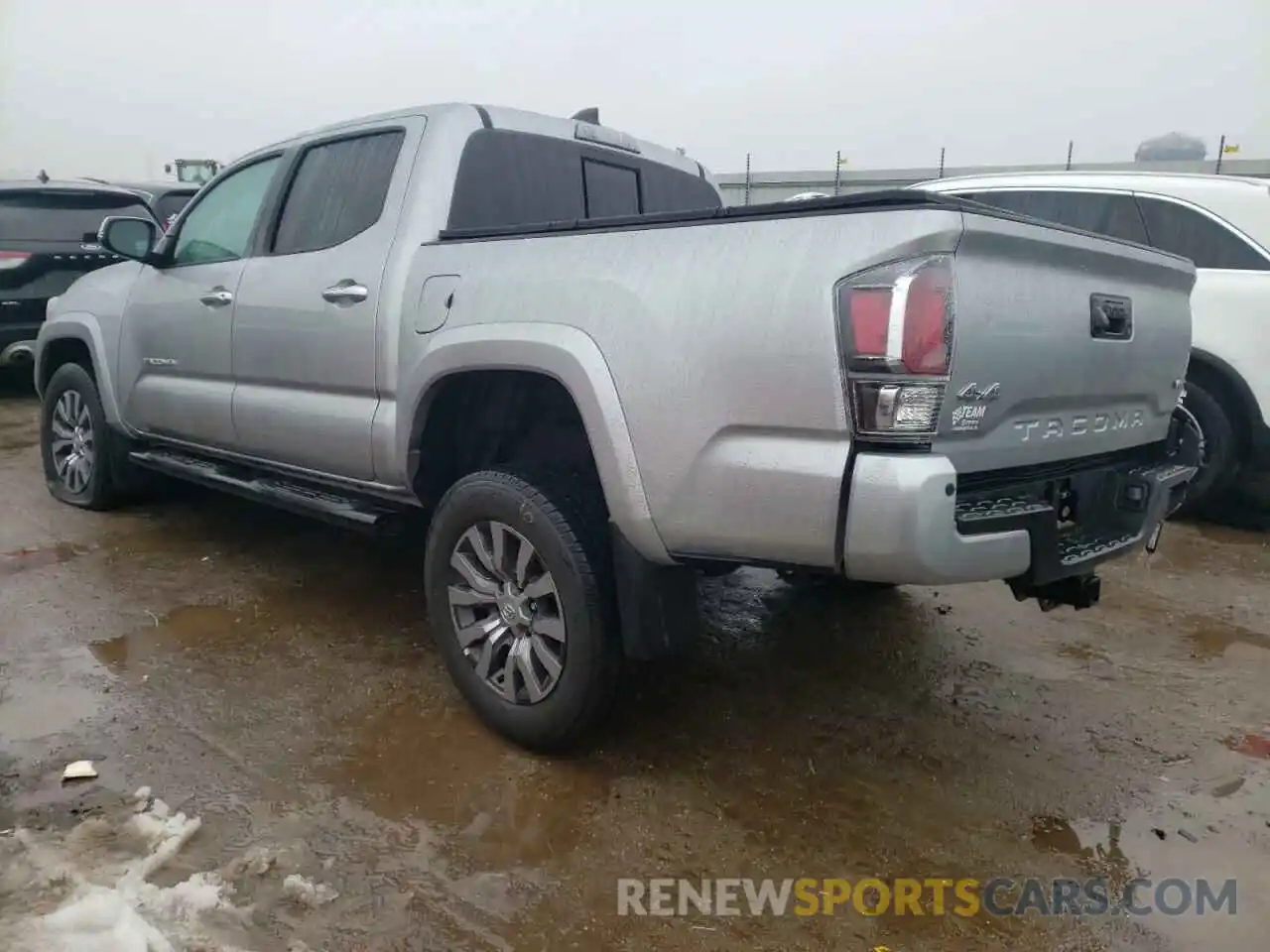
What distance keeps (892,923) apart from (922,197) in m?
1.70

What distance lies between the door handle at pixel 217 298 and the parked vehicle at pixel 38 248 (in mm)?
4138

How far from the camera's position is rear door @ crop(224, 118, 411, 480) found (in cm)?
331

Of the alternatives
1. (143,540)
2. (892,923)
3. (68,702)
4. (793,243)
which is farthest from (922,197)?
(143,540)

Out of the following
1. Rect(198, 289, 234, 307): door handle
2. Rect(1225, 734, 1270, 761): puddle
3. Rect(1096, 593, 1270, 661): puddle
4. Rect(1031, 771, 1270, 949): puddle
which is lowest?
Rect(1096, 593, 1270, 661): puddle

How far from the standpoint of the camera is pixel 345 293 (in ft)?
10.9

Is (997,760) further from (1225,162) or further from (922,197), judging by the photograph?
(1225,162)

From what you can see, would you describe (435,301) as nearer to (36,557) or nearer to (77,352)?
(36,557)

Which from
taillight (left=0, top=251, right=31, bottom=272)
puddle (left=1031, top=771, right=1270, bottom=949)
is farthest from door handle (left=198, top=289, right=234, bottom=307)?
taillight (left=0, top=251, right=31, bottom=272)

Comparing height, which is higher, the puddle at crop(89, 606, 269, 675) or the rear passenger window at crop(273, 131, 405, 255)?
the rear passenger window at crop(273, 131, 405, 255)

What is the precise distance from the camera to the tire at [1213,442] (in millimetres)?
5266

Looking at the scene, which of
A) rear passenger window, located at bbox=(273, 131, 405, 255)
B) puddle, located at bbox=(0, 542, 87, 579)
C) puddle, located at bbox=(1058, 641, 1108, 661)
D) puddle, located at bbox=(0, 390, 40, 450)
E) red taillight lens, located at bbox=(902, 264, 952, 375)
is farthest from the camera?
puddle, located at bbox=(0, 390, 40, 450)

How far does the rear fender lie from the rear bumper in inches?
23.0

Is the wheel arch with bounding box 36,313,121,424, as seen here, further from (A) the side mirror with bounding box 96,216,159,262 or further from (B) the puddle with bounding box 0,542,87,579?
(B) the puddle with bounding box 0,542,87,579

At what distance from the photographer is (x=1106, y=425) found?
2709mm
